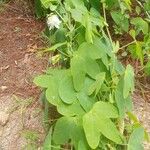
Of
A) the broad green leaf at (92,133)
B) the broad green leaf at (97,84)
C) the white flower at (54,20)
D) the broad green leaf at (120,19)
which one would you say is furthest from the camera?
the broad green leaf at (120,19)

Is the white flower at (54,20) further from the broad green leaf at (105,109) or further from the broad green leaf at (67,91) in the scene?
the broad green leaf at (105,109)

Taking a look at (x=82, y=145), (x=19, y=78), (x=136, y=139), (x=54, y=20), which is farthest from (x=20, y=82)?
(x=136, y=139)


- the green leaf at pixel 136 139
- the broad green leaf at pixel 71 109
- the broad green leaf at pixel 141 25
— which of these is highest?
the broad green leaf at pixel 141 25

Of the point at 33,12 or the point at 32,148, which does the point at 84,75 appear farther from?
the point at 33,12

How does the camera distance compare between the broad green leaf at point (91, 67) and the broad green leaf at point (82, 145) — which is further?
the broad green leaf at point (91, 67)

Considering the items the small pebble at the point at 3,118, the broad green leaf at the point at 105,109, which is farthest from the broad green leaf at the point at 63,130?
the small pebble at the point at 3,118

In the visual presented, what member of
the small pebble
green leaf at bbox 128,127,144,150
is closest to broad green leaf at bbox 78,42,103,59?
green leaf at bbox 128,127,144,150

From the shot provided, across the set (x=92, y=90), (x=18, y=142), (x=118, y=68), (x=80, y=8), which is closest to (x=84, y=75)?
(x=92, y=90)
